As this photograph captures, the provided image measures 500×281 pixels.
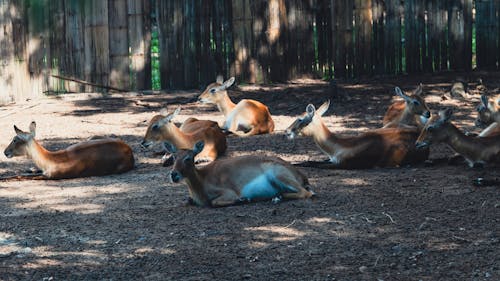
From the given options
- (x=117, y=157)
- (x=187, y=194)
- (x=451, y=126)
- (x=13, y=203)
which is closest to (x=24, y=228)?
(x=13, y=203)

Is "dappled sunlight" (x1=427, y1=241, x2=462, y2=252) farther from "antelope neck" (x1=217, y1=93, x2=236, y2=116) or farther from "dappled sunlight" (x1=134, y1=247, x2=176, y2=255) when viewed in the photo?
"antelope neck" (x1=217, y1=93, x2=236, y2=116)

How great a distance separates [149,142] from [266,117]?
6.80ft

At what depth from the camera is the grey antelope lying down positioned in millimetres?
10484

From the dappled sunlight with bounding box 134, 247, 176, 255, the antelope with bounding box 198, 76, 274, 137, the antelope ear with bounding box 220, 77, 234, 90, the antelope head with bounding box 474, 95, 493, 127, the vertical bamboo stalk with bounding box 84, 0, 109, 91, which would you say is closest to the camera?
the dappled sunlight with bounding box 134, 247, 176, 255

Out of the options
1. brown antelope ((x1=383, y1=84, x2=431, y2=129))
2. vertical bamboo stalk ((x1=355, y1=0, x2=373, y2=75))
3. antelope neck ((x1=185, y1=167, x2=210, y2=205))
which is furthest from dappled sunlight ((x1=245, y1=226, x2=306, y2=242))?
vertical bamboo stalk ((x1=355, y1=0, x2=373, y2=75))

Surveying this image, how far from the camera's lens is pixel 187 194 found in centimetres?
912

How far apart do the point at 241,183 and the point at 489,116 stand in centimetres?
367

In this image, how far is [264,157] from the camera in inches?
347

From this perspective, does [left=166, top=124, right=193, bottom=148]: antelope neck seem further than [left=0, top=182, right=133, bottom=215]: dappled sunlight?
Yes

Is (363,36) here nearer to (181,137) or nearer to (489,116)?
(489,116)

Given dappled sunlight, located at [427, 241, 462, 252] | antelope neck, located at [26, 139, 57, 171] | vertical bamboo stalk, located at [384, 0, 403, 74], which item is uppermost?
vertical bamboo stalk, located at [384, 0, 403, 74]

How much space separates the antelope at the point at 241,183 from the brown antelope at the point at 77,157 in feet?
5.83

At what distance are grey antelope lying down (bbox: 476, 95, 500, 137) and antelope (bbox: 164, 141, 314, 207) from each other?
8.61ft

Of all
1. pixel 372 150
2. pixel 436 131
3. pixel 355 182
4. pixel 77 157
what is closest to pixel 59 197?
pixel 77 157
